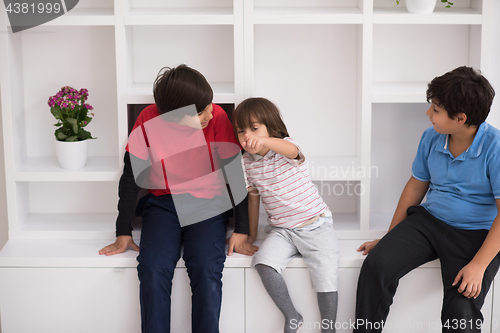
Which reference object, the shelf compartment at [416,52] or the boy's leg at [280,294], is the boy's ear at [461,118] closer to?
the shelf compartment at [416,52]

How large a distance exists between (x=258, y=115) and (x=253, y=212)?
13.8 inches

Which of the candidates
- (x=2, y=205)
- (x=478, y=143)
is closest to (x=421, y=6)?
(x=478, y=143)

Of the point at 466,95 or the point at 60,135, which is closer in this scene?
the point at 466,95

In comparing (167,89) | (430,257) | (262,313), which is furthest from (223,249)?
(430,257)

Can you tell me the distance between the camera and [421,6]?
165 centimetres

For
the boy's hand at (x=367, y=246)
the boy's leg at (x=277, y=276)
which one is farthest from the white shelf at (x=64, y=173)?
the boy's hand at (x=367, y=246)

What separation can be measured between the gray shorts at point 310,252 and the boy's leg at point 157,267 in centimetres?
27

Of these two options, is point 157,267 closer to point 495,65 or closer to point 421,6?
point 421,6

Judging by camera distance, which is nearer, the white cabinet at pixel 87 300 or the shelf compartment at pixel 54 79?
the white cabinet at pixel 87 300

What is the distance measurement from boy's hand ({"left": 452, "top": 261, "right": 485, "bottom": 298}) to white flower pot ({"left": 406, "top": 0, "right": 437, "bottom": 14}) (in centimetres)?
85

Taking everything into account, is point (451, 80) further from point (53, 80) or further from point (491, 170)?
point (53, 80)

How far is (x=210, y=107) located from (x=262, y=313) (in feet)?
2.27

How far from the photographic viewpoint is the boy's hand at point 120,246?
1.63 m

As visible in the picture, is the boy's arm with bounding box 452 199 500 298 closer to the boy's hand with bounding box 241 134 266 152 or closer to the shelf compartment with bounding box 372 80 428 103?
the shelf compartment with bounding box 372 80 428 103
